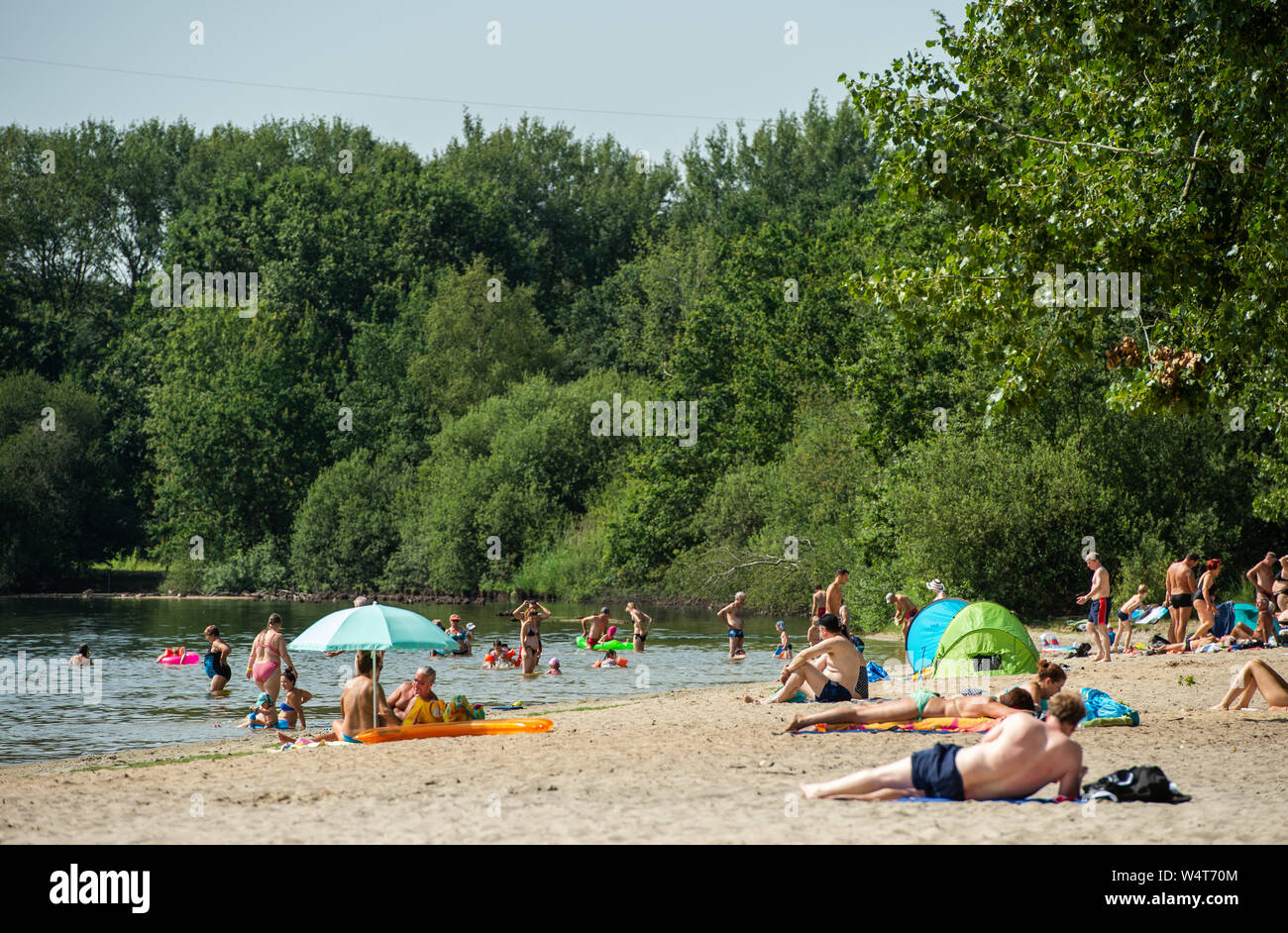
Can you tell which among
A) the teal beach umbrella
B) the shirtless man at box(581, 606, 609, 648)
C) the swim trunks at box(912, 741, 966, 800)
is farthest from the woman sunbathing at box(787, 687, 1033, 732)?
the shirtless man at box(581, 606, 609, 648)

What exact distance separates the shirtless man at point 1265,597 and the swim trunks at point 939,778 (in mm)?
16368

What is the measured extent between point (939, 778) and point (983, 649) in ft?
36.0

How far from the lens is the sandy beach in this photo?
28.1 ft

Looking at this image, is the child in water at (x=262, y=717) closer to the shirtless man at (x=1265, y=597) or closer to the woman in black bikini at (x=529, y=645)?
the woman in black bikini at (x=529, y=645)

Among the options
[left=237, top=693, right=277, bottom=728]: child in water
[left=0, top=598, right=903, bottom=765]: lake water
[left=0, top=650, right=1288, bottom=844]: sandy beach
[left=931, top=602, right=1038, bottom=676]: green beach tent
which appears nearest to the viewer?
[left=0, top=650, right=1288, bottom=844]: sandy beach

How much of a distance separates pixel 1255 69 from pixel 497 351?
5680cm

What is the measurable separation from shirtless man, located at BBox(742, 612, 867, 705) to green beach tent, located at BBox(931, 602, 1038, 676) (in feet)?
13.1

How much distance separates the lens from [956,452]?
114ft

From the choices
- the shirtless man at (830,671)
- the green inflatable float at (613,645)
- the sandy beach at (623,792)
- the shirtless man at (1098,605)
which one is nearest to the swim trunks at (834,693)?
the shirtless man at (830,671)

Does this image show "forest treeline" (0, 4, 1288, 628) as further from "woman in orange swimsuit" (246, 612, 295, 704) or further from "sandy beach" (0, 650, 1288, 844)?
"woman in orange swimsuit" (246, 612, 295, 704)

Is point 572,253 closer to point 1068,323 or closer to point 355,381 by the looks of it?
point 355,381

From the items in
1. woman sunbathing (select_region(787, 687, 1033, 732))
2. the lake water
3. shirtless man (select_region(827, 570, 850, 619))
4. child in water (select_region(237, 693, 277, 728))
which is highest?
shirtless man (select_region(827, 570, 850, 619))

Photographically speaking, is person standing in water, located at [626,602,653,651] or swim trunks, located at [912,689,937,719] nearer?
swim trunks, located at [912,689,937,719]

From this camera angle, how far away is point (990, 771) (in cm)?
957
